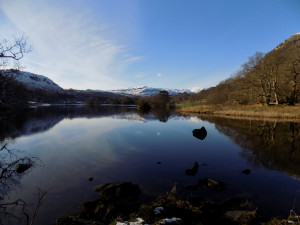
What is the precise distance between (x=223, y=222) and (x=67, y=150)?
13.4 meters

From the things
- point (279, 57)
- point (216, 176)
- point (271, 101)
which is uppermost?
point (279, 57)

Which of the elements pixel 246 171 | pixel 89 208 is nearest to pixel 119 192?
pixel 89 208

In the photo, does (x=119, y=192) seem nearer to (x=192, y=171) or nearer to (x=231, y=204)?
(x=231, y=204)

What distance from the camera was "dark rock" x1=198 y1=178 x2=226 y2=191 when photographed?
27.0 ft

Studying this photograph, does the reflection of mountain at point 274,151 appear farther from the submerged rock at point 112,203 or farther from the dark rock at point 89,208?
the dark rock at point 89,208

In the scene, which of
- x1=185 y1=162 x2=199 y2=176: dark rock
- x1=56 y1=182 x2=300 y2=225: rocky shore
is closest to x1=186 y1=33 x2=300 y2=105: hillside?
x1=185 y1=162 x2=199 y2=176: dark rock

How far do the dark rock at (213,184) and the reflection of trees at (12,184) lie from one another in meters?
6.93

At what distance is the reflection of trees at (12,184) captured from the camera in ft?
19.7

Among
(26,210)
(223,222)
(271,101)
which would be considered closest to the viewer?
(223,222)

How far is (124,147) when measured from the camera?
15914 mm

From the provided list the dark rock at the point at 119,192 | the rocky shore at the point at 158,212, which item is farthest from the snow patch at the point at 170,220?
the dark rock at the point at 119,192

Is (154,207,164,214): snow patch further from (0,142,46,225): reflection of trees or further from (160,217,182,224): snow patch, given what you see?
(0,142,46,225): reflection of trees

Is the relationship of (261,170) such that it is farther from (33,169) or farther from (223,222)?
(33,169)

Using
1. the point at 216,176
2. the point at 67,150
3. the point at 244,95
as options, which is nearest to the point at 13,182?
the point at 67,150
